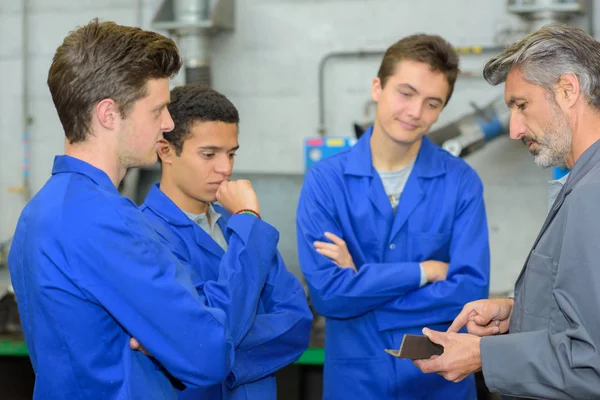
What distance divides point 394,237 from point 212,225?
598 mm

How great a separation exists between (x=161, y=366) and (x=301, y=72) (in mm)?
3132

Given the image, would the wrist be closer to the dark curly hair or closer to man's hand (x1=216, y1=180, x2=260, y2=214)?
man's hand (x1=216, y1=180, x2=260, y2=214)

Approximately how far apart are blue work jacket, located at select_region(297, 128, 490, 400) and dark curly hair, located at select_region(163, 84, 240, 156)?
19.1 inches

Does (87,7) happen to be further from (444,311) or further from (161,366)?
(161,366)

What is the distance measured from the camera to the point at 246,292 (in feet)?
5.73

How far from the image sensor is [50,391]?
149 cm

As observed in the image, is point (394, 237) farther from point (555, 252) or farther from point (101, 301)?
point (101, 301)

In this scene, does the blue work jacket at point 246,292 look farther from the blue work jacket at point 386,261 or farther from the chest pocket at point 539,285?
the chest pocket at point 539,285

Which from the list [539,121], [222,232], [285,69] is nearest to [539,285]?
[539,121]

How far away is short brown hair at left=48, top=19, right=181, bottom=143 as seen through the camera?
59.9 inches

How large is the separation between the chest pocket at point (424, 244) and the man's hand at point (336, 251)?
20 centimetres

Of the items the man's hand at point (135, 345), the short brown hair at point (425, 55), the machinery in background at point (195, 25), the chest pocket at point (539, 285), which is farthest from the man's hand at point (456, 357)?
the machinery in background at point (195, 25)

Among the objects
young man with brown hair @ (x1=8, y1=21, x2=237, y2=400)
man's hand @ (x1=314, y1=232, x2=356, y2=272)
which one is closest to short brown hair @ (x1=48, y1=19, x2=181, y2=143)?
young man with brown hair @ (x1=8, y1=21, x2=237, y2=400)

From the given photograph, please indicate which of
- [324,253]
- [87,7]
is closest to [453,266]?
[324,253]
